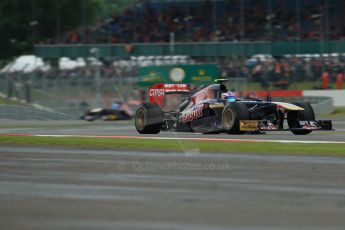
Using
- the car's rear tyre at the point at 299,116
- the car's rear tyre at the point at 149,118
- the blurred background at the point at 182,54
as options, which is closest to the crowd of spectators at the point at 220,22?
the blurred background at the point at 182,54

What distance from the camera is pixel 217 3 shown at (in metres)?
40.7

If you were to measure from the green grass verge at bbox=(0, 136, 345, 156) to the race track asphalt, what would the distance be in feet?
2.37

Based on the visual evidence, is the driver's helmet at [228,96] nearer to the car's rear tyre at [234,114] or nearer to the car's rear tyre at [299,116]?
the car's rear tyre at [234,114]

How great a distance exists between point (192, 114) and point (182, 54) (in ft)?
80.1

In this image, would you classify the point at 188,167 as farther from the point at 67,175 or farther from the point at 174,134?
the point at 174,134

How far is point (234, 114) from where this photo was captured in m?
14.2

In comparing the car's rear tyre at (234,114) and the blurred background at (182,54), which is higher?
the blurred background at (182,54)

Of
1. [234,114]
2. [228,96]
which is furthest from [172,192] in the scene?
[228,96]

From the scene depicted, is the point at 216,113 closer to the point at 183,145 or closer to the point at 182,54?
the point at 183,145

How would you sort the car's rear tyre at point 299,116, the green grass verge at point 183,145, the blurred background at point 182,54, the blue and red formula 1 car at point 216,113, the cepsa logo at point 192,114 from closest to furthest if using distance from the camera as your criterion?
the green grass verge at point 183,145
the blue and red formula 1 car at point 216,113
the car's rear tyre at point 299,116
the cepsa logo at point 192,114
the blurred background at point 182,54

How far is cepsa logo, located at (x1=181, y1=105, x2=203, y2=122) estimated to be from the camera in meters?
15.3

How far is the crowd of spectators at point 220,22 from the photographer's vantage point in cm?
3734

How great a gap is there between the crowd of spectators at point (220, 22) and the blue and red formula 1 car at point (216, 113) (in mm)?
20354

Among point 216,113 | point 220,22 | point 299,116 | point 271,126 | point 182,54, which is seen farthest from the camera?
point 220,22
